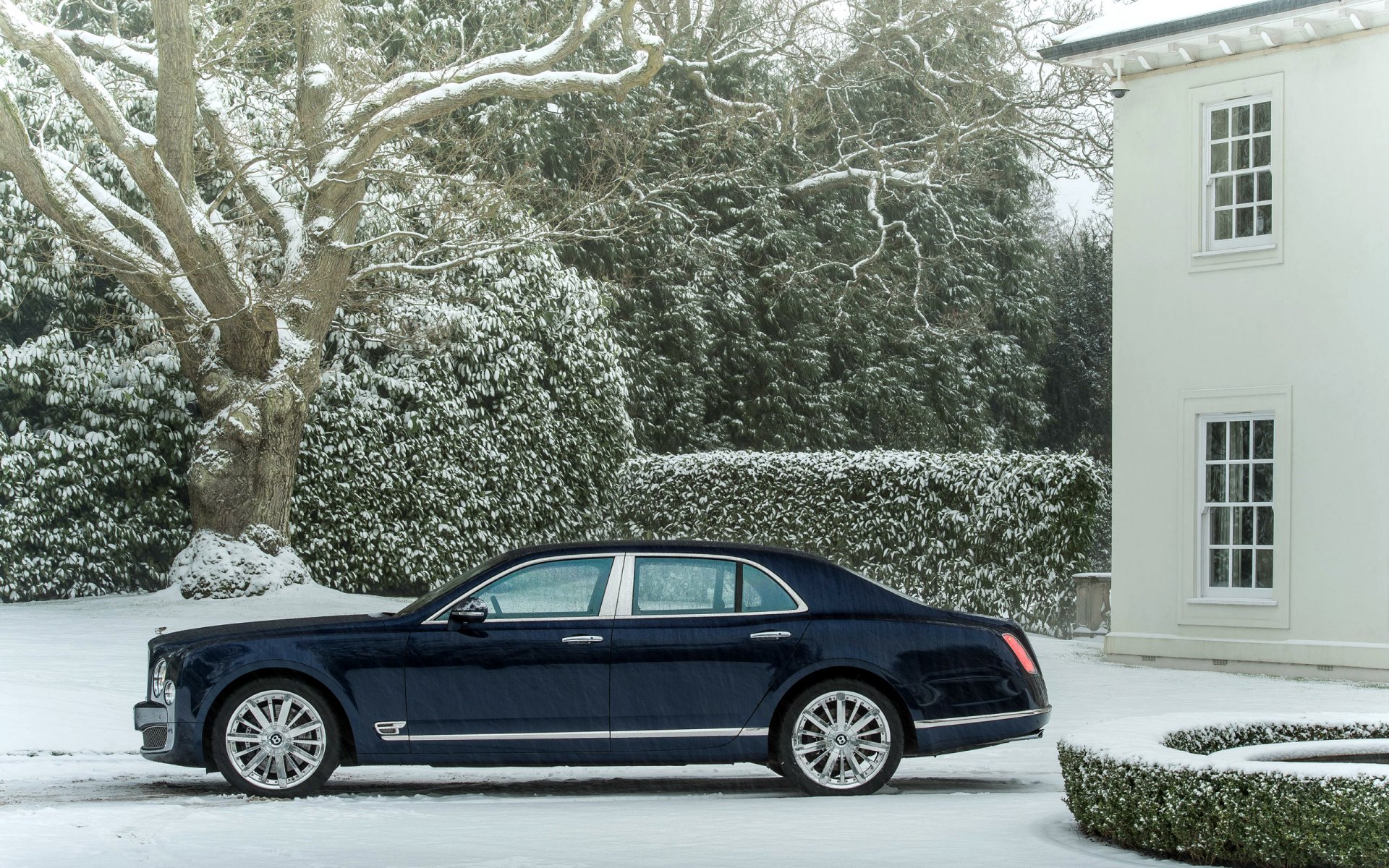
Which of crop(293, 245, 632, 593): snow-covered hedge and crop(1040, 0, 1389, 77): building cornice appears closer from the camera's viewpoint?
crop(1040, 0, 1389, 77): building cornice

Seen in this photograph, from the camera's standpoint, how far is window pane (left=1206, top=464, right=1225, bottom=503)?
672 inches

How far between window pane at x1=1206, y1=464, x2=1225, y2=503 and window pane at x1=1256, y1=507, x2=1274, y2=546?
0.44 meters

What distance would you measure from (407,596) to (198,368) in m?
4.93

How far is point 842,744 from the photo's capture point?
945 centimetres

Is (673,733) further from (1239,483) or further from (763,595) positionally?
(1239,483)

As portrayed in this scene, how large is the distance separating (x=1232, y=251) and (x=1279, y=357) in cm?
124

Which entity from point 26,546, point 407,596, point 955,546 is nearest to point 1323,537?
point 955,546

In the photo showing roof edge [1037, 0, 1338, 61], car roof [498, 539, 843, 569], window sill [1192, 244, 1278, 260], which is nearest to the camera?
car roof [498, 539, 843, 569]

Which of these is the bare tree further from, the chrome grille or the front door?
the front door

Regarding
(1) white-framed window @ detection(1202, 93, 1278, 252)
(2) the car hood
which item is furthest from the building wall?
(2) the car hood

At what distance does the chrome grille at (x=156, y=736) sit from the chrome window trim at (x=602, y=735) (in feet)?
4.19

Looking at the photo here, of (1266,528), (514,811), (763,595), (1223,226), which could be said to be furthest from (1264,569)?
(514,811)

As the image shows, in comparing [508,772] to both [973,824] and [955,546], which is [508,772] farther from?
[955,546]

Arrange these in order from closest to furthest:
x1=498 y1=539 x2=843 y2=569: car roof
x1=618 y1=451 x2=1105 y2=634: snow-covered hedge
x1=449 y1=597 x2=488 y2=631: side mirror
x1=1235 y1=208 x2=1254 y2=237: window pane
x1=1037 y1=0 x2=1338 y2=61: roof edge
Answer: x1=449 y1=597 x2=488 y2=631: side mirror → x1=498 y1=539 x2=843 y2=569: car roof → x1=1037 y1=0 x2=1338 y2=61: roof edge → x1=1235 y1=208 x2=1254 y2=237: window pane → x1=618 y1=451 x2=1105 y2=634: snow-covered hedge
